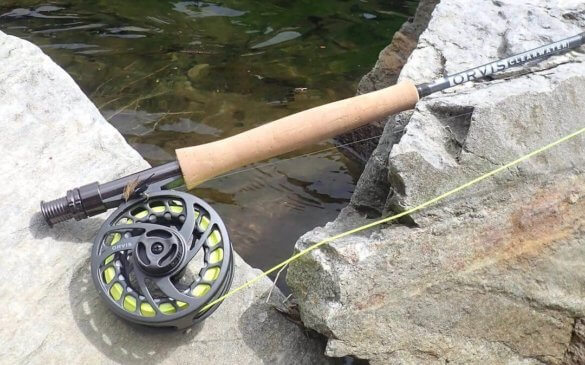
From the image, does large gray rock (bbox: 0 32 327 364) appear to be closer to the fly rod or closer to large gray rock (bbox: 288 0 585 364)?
the fly rod

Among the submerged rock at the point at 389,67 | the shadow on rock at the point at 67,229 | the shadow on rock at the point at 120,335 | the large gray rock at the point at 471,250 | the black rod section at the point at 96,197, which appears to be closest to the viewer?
the large gray rock at the point at 471,250

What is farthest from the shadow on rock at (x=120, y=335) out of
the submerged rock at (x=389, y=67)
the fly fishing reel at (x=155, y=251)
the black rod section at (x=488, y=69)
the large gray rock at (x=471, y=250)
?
the submerged rock at (x=389, y=67)

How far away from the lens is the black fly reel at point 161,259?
2.56 meters

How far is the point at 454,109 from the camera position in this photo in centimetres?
Result: 274

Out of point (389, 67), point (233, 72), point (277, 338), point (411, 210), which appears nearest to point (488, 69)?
point (411, 210)

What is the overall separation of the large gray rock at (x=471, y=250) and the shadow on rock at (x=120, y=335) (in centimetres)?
57

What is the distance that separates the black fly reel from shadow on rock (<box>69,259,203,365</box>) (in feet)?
0.51

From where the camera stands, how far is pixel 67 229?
9.81ft

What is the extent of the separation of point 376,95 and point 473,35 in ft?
2.89

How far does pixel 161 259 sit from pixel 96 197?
46 centimetres

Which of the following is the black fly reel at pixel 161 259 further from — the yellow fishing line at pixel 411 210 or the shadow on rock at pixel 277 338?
the shadow on rock at pixel 277 338

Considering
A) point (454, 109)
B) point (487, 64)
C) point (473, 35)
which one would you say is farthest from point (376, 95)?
point (473, 35)

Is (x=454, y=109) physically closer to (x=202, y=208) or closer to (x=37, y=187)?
(x=202, y=208)

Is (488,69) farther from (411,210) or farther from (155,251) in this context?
(155,251)
